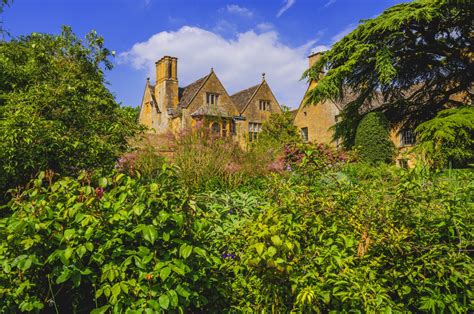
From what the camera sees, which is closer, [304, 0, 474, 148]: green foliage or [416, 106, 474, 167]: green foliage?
[416, 106, 474, 167]: green foliage

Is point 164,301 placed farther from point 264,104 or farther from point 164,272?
point 264,104

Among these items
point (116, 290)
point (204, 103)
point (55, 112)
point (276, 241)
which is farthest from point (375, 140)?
point (204, 103)

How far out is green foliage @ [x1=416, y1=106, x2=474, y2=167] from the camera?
49.8ft

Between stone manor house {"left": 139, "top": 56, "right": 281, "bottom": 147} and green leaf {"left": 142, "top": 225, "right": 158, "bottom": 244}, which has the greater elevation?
stone manor house {"left": 139, "top": 56, "right": 281, "bottom": 147}

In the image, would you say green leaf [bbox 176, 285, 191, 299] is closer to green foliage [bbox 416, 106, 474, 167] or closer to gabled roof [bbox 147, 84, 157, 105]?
green foliage [bbox 416, 106, 474, 167]

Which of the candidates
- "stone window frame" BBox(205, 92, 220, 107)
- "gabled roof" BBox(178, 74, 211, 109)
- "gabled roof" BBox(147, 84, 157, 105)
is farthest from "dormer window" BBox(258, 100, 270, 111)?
"gabled roof" BBox(147, 84, 157, 105)

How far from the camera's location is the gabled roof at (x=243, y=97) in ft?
120

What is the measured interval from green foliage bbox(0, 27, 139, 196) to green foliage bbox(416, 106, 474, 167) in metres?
11.5

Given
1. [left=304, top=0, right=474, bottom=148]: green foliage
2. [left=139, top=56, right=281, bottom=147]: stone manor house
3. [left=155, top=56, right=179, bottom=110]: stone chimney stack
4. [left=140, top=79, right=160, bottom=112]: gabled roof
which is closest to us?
[left=304, top=0, right=474, bottom=148]: green foliage

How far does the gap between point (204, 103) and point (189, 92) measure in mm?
2389

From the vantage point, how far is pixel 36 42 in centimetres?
1008

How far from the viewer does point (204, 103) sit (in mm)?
34500

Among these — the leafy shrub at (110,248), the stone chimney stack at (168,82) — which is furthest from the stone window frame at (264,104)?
the leafy shrub at (110,248)

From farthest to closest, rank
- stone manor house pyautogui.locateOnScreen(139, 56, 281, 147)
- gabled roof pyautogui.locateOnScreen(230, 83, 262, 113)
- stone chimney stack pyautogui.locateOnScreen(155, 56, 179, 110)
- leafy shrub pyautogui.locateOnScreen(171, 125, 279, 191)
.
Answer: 1. gabled roof pyautogui.locateOnScreen(230, 83, 262, 113)
2. stone chimney stack pyautogui.locateOnScreen(155, 56, 179, 110)
3. stone manor house pyautogui.locateOnScreen(139, 56, 281, 147)
4. leafy shrub pyautogui.locateOnScreen(171, 125, 279, 191)
